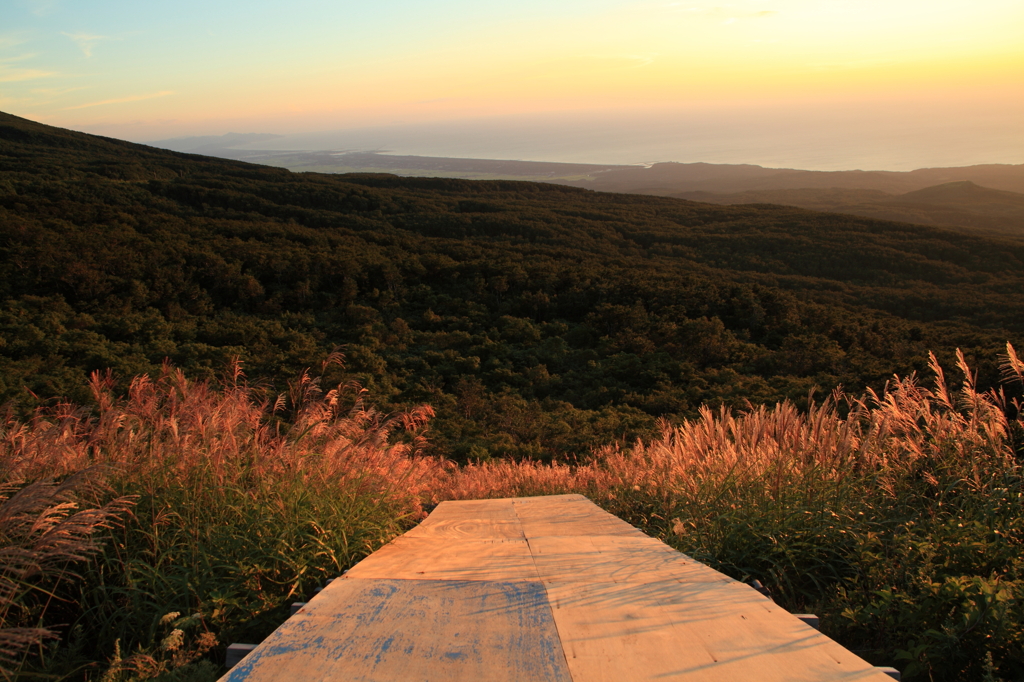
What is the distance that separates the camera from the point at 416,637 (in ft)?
6.29

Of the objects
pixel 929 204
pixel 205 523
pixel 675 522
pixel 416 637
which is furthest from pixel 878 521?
pixel 929 204

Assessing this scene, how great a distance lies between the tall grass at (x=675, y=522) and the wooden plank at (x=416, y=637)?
457mm

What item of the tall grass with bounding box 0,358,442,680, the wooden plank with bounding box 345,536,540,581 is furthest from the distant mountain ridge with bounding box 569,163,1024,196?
the wooden plank with bounding box 345,536,540,581

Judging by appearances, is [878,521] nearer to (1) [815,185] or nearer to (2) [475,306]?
(2) [475,306]

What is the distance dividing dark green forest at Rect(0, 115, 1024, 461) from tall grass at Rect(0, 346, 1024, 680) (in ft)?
25.2

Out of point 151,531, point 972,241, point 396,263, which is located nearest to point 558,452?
point 151,531

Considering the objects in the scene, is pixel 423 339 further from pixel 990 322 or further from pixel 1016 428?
pixel 990 322

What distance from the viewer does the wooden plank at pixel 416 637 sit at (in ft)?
5.63

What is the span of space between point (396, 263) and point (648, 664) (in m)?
29.5

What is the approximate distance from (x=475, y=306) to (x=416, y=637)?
25049mm

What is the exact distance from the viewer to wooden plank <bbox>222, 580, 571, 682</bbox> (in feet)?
5.63

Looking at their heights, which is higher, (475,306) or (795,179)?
(795,179)

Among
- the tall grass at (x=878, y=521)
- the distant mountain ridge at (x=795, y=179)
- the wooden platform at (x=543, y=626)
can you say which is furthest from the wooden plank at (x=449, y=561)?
the distant mountain ridge at (x=795, y=179)

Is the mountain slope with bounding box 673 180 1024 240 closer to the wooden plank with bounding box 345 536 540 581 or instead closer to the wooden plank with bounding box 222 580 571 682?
the wooden plank with bounding box 345 536 540 581
